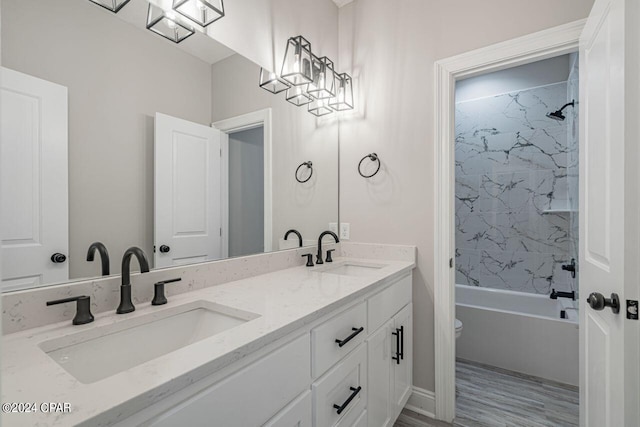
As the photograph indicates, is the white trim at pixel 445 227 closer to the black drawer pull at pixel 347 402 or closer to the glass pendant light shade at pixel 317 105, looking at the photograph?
the glass pendant light shade at pixel 317 105

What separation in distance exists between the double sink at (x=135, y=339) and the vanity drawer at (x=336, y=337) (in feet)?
0.76

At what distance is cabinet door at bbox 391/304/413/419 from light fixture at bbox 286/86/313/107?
4.46 feet

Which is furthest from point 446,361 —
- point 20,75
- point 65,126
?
point 20,75

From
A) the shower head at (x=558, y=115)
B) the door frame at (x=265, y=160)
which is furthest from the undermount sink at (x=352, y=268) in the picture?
the shower head at (x=558, y=115)

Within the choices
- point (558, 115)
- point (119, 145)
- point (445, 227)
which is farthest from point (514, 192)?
point (119, 145)

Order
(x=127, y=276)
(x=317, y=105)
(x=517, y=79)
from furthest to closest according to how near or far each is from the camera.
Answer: (x=517, y=79), (x=317, y=105), (x=127, y=276)

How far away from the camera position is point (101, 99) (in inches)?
41.3

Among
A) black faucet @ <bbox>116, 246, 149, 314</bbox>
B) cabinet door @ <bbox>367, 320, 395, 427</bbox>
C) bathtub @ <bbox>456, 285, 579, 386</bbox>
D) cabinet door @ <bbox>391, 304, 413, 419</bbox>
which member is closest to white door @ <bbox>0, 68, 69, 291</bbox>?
black faucet @ <bbox>116, 246, 149, 314</bbox>

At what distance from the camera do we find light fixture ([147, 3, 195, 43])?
1.19m

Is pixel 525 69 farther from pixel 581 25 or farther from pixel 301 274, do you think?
pixel 301 274

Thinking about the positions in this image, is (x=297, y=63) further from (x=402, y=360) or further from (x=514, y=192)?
(x=514, y=192)

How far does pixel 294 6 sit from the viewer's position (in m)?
1.89

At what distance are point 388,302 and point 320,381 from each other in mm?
661

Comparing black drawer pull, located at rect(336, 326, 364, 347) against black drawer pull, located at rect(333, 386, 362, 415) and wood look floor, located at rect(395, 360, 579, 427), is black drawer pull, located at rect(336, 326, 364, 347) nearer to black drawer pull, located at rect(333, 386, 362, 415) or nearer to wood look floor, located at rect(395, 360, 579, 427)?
black drawer pull, located at rect(333, 386, 362, 415)
